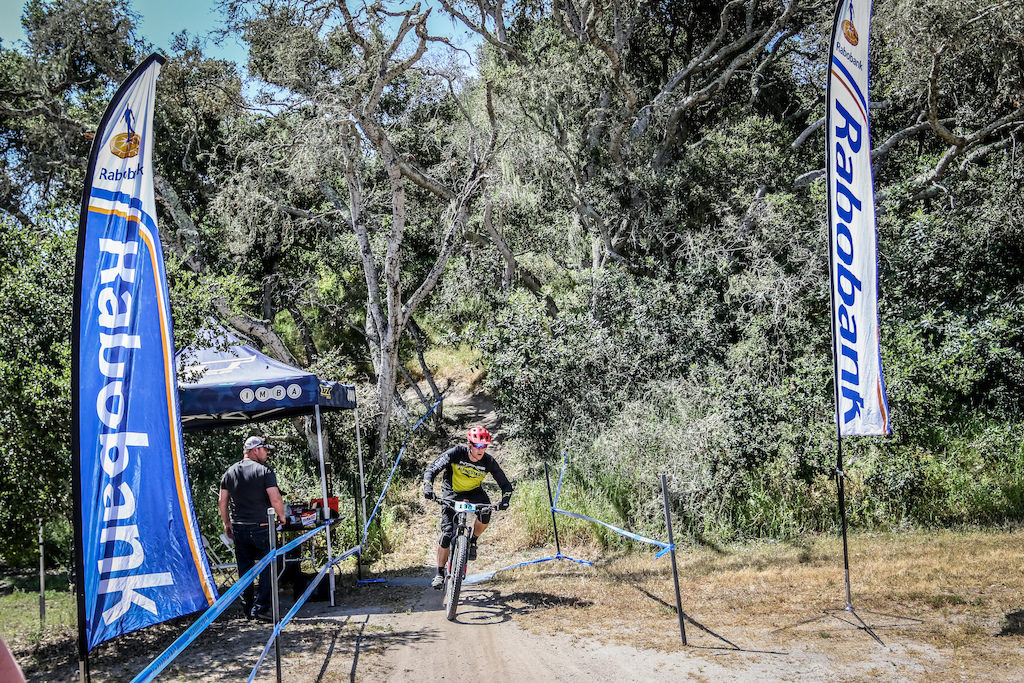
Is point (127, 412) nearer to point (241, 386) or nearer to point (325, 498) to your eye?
point (241, 386)

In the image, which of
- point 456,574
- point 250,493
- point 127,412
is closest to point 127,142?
point 127,412

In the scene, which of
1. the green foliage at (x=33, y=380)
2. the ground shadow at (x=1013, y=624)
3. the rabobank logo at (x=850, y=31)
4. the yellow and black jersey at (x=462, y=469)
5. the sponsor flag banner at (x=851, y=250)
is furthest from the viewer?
the yellow and black jersey at (x=462, y=469)

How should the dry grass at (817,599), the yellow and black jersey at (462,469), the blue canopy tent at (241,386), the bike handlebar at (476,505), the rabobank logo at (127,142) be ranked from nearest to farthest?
the rabobank logo at (127,142), the dry grass at (817,599), the bike handlebar at (476,505), the yellow and black jersey at (462,469), the blue canopy tent at (241,386)

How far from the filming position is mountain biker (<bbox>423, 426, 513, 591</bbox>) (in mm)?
7836

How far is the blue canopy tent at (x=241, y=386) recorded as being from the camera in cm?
845

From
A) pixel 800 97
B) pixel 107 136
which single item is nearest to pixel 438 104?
pixel 800 97

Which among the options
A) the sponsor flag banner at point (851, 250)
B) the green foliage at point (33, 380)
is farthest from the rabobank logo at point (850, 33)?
the green foliage at point (33, 380)

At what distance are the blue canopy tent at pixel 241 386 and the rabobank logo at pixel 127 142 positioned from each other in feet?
12.8

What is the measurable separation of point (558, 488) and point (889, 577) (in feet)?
15.5

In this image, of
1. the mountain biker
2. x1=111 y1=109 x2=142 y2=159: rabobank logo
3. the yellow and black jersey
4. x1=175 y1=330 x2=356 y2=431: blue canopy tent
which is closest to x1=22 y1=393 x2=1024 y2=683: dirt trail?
the mountain biker

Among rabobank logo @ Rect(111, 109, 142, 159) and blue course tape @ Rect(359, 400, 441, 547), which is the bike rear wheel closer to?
blue course tape @ Rect(359, 400, 441, 547)

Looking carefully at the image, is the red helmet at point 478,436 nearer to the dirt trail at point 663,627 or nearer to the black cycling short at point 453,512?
the black cycling short at point 453,512

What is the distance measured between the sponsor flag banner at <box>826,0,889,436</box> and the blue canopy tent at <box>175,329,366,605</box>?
546cm

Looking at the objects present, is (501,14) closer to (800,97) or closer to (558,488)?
(800,97)
